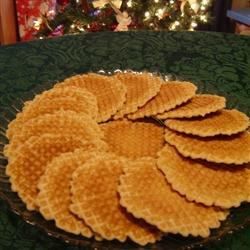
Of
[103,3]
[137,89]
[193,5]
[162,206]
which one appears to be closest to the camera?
[162,206]

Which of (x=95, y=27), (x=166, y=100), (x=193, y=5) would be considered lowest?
(x=95, y=27)

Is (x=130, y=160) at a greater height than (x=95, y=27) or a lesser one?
greater

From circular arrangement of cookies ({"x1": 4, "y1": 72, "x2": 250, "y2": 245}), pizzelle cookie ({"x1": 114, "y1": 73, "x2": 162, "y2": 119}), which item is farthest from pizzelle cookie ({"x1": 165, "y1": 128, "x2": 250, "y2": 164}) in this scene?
pizzelle cookie ({"x1": 114, "y1": 73, "x2": 162, "y2": 119})

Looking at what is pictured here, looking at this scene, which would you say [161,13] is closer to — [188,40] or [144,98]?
[188,40]

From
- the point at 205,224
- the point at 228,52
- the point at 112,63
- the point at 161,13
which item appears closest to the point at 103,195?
the point at 205,224

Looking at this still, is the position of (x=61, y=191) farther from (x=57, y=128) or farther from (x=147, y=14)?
(x=147, y=14)

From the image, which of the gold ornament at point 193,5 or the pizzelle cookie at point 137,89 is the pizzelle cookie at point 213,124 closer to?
the pizzelle cookie at point 137,89

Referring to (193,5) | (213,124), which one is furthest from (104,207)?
(193,5)
